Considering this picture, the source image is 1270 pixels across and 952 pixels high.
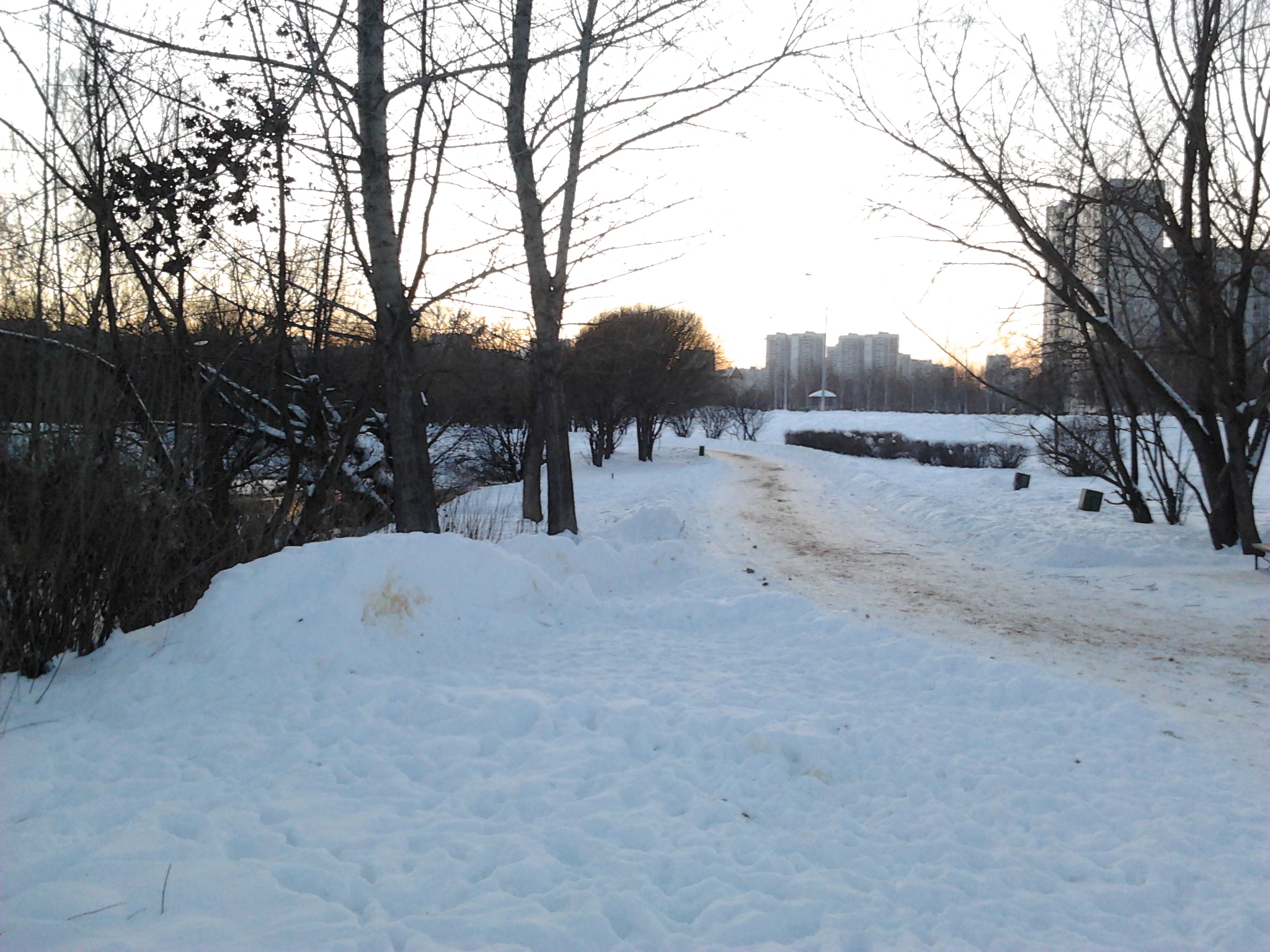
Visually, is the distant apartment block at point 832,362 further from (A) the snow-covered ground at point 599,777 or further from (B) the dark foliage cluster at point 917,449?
(A) the snow-covered ground at point 599,777

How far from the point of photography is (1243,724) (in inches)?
167

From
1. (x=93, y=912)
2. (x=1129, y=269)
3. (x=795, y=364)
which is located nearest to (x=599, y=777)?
(x=93, y=912)

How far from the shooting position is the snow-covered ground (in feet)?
8.48

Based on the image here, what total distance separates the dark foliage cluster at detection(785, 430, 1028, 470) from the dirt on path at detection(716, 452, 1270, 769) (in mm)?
12960

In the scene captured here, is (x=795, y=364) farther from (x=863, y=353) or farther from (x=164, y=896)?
(x=164, y=896)

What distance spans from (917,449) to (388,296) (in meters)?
24.1

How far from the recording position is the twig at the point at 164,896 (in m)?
2.41

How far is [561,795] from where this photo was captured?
3.35 m

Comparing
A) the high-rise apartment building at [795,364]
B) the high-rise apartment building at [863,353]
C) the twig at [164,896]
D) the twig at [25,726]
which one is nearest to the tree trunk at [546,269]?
the twig at [25,726]

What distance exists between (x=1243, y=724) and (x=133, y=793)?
548 cm

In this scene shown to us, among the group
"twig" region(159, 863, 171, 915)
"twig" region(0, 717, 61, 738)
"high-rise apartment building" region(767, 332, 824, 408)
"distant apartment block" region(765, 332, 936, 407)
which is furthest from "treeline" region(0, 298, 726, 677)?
"distant apartment block" region(765, 332, 936, 407)

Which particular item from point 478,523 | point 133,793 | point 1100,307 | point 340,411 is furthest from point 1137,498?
point 133,793

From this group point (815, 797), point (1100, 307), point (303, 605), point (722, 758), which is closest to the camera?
point (815, 797)

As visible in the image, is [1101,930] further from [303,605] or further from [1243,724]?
[303,605]
